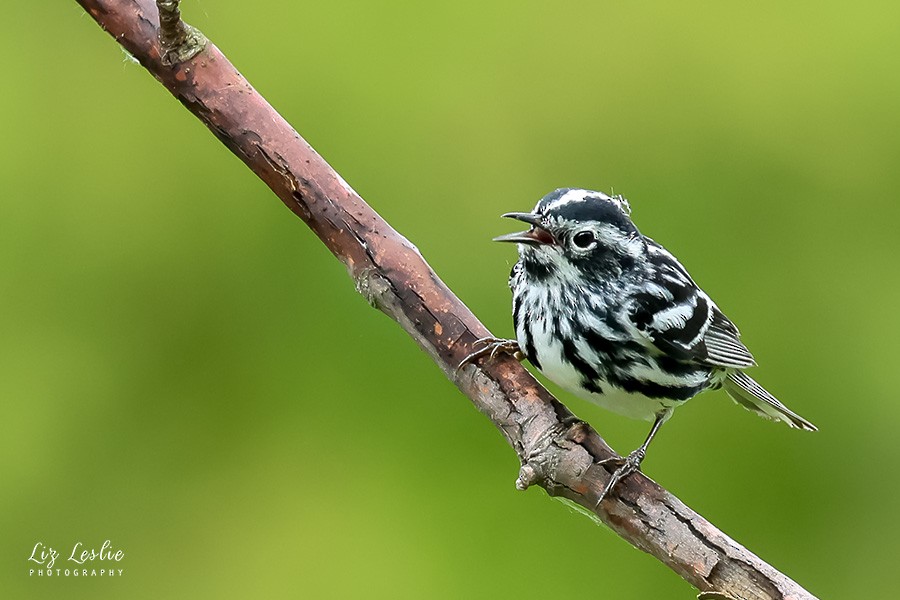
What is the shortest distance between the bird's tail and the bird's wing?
3.4 inches

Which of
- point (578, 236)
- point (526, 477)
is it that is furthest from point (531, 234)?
point (526, 477)

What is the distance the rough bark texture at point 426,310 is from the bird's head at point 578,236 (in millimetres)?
190

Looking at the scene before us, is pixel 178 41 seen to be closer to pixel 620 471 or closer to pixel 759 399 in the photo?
pixel 620 471

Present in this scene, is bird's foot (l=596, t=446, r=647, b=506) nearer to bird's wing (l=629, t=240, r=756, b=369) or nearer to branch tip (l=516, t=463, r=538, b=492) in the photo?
branch tip (l=516, t=463, r=538, b=492)

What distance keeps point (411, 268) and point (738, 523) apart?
4.89 feet

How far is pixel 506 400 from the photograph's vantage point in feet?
5.94

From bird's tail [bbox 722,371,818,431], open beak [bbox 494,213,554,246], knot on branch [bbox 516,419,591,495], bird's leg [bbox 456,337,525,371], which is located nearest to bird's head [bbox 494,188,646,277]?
open beak [bbox 494,213,554,246]

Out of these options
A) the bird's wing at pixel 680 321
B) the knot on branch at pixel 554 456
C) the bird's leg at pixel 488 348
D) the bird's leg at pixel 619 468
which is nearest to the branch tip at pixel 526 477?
the knot on branch at pixel 554 456

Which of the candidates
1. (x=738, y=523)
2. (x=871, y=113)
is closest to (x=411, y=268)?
(x=738, y=523)

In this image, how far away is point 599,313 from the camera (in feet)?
6.19

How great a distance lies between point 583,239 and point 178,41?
808 mm

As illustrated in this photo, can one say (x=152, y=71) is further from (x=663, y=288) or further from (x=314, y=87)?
(x=314, y=87)

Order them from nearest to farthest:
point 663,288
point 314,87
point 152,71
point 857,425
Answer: point 152,71
point 663,288
point 857,425
point 314,87

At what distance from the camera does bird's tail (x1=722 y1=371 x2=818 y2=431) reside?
7.14ft
